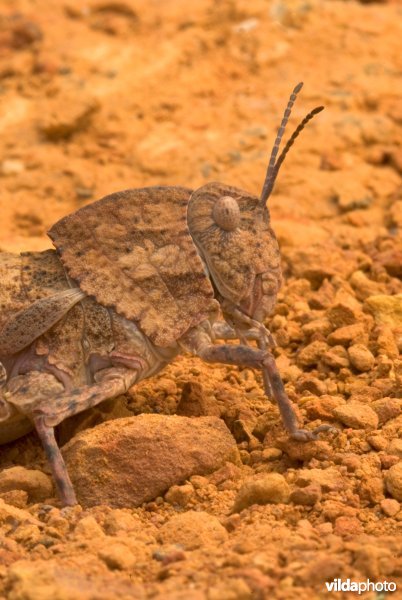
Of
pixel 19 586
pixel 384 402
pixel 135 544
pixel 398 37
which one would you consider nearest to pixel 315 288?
pixel 384 402

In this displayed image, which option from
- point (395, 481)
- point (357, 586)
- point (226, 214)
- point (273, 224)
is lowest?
point (273, 224)

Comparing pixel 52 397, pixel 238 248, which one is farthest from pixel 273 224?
pixel 52 397

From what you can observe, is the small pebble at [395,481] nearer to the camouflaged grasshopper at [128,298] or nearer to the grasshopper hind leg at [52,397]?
the camouflaged grasshopper at [128,298]

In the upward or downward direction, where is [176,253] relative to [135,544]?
upward

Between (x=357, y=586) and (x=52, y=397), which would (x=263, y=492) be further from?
(x=52, y=397)

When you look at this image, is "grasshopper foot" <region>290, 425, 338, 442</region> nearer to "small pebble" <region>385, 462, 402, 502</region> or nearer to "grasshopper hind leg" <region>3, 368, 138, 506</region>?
"small pebble" <region>385, 462, 402, 502</region>

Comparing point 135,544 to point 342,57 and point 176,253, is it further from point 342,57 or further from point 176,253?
point 342,57

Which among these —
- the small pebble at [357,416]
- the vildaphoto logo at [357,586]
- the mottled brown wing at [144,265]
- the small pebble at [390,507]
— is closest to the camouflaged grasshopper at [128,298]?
the mottled brown wing at [144,265]
